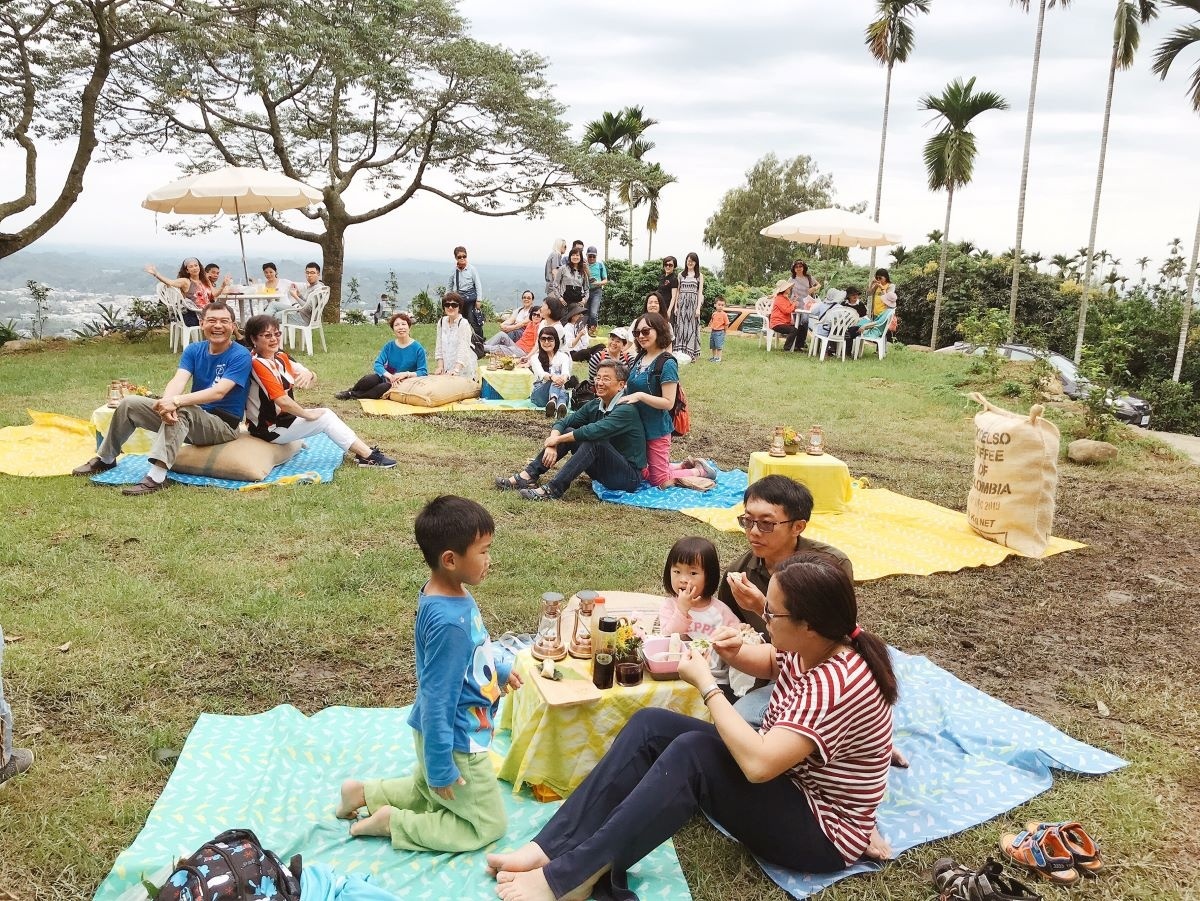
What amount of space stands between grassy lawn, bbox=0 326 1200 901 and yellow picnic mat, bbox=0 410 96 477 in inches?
19.4

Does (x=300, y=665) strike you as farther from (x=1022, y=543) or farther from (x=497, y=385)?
(x=497, y=385)

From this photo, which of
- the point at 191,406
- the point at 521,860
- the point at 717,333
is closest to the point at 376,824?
the point at 521,860

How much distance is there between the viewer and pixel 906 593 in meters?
5.25

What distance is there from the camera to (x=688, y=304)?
46.0 feet

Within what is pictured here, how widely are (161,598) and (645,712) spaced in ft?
9.98

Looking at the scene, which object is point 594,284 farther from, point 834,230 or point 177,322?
point 177,322

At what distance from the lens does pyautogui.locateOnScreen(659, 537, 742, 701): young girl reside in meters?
3.29

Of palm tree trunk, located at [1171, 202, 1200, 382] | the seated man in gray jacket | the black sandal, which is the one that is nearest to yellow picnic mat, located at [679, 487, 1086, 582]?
the seated man in gray jacket

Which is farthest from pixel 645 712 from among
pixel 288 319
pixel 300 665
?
pixel 288 319

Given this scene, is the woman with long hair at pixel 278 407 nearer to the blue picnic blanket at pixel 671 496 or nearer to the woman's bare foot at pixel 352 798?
the blue picnic blanket at pixel 671 496

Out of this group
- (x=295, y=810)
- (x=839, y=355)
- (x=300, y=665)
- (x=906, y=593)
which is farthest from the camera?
(x=839, y=355)

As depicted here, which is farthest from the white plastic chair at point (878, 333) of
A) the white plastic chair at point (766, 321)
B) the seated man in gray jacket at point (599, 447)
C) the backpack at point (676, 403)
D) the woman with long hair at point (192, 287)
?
the woman with long hair at point (192, 287)

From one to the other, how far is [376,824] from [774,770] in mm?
1319

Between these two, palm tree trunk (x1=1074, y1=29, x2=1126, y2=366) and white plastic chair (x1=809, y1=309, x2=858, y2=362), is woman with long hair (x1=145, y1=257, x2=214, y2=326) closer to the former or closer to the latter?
white plastic chair (x1=809, y1=309, x2=858, y2=362)
